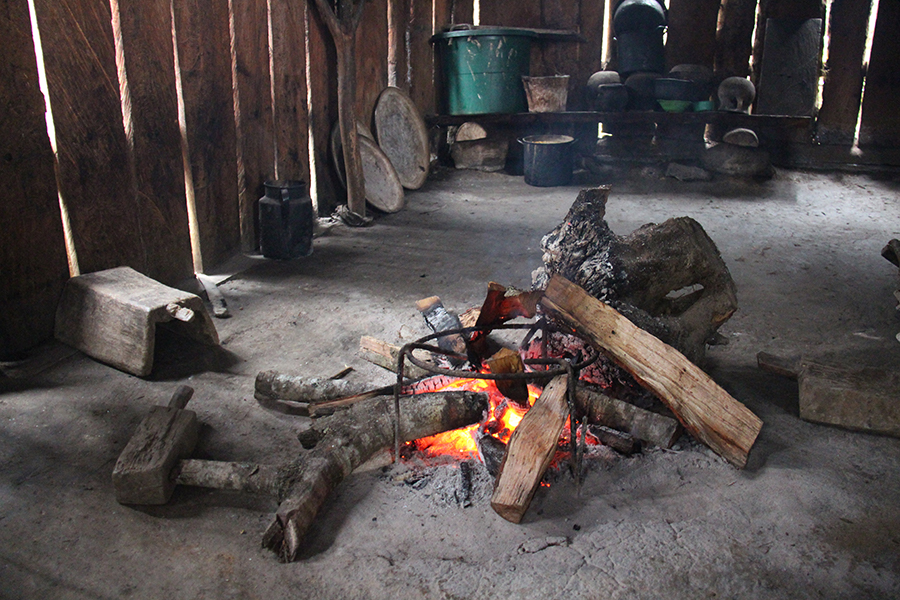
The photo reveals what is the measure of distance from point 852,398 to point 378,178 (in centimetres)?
476

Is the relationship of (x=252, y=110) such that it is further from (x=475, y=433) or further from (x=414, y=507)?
(x=414, y=507)

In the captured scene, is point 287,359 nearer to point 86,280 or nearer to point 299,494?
point 86,280

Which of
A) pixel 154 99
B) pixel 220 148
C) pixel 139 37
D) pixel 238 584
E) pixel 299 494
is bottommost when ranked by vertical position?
pixel 238 584

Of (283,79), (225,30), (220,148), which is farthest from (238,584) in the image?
(283,79)

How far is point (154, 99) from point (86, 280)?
48.4 inches

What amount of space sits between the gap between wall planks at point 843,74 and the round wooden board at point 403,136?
5022mm

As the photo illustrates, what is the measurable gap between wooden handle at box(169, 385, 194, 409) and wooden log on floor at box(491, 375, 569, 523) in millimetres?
1334

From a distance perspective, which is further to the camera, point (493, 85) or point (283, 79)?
point (493, 85)

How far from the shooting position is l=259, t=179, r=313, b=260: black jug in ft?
15.9

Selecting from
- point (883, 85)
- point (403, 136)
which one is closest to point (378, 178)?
point (403, 136)

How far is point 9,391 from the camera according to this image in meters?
2.80

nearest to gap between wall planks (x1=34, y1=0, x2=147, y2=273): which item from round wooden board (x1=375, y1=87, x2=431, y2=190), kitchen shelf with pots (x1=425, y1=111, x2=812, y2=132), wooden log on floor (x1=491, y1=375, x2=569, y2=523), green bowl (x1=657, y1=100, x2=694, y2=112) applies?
wooden log on floor (x1=491, y1=375, x2=569, y2=523)

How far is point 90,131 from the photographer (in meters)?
3.36

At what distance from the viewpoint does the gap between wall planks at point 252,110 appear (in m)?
4.73
